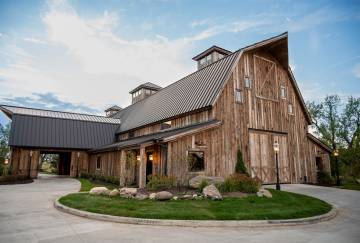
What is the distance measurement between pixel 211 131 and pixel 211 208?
283 inches

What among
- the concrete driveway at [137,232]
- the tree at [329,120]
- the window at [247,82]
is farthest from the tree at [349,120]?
the concrete driveway at [137,232]

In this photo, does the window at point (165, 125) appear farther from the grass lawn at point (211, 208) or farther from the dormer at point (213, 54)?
the dormer at point (213, 54)

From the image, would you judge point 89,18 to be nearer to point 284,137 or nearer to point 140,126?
point 140,126

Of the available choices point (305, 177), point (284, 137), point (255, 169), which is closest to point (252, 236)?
point (255, 169)

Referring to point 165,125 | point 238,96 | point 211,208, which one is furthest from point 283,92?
point 211,208

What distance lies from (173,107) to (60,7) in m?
11.2

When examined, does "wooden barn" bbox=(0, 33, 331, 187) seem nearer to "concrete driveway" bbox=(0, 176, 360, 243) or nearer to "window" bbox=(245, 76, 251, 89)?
"window" bbox=(245, 76, 251, 89)

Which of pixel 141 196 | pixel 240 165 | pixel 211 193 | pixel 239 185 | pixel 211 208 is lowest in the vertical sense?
pixel 211 208

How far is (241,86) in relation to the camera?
18.1 meters

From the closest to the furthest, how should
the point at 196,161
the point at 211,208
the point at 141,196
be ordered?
the point at 211,208 → the point at 141,196 → the point at 196,161

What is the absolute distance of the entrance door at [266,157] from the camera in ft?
57.8

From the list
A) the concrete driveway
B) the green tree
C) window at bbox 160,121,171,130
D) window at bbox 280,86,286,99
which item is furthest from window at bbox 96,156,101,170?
window at bbox 280,86,286,99

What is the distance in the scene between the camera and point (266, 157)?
18297 millimetres

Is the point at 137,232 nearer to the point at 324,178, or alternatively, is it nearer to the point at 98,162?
the point at 324,178
